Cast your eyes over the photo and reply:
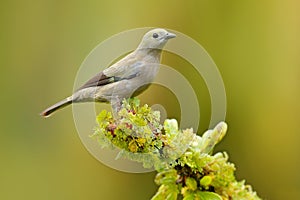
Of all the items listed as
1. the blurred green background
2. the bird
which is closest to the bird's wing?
the bird

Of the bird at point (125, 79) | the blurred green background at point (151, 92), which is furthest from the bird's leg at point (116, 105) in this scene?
the blurred green background at point (151, 92)

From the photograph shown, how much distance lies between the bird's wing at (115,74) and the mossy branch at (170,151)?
0.07ft

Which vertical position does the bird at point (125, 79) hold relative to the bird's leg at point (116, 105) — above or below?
above

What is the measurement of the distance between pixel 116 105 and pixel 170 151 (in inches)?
2.4

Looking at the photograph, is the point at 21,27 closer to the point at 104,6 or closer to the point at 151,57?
the point at 104,6

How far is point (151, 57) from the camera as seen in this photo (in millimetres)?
394

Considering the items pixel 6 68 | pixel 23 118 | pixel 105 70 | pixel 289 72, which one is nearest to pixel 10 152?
pixel 23 118

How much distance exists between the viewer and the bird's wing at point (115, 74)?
382 mm

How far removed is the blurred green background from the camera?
148cm

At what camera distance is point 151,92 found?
139cm

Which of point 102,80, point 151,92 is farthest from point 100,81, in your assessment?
point 151,92

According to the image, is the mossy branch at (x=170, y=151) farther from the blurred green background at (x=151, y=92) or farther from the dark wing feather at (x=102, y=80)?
the blurred green background at (x=151, y=92)

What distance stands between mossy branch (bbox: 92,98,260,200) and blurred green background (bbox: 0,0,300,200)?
2.99 ft

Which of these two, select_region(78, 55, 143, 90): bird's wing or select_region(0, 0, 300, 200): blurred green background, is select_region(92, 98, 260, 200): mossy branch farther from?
select_region(0, 0, 300, 200): blurred green background
